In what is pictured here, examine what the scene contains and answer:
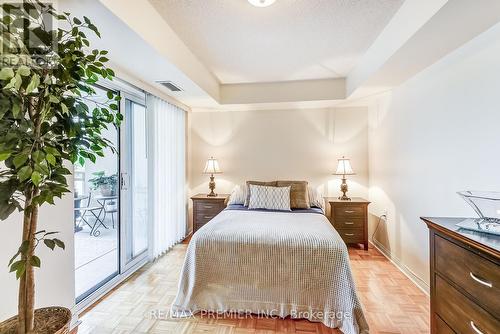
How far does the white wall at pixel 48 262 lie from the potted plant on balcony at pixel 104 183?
1.08 m

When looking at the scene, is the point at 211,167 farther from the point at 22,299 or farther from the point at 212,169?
the point at 22,299

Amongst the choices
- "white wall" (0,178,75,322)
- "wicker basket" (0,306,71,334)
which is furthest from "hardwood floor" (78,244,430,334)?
"wicker basket" (0,306,71,334)

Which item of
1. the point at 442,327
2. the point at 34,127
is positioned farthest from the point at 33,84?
the point at 442,327

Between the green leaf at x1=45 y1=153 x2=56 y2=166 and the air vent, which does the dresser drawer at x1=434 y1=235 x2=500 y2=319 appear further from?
the air vent

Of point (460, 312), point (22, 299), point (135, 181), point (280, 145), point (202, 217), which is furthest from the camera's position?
point (280, 145)

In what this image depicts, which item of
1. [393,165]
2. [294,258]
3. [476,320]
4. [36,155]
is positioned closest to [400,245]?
[393,165]

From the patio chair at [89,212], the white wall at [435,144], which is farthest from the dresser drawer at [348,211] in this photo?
the patio chair at [89,212]

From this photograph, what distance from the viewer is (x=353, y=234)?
11.2 ft

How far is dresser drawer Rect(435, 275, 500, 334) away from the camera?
102cm

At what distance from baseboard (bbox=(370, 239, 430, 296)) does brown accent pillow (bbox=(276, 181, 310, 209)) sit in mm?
1224

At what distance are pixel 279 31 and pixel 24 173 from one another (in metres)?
2.20

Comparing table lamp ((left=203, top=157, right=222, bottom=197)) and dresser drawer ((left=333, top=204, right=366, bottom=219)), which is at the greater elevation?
table lamp ((left=203, top=157, right=222, bottom=197))

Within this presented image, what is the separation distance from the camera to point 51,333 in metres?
0.89

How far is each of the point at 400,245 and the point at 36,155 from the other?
3.45m
